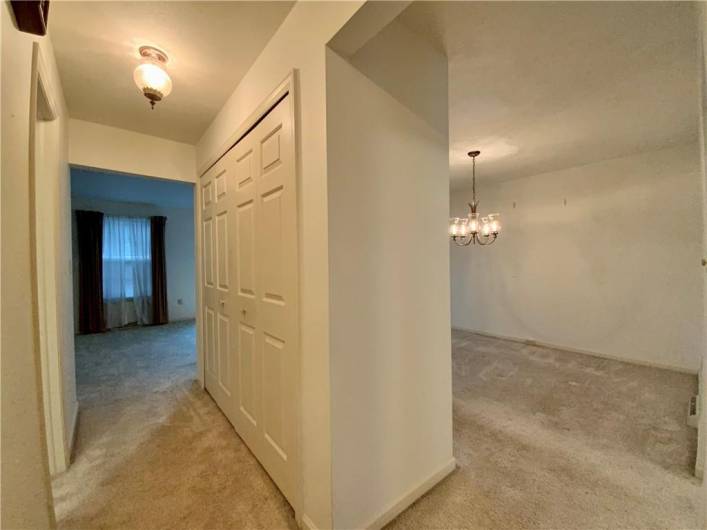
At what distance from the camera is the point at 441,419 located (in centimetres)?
160

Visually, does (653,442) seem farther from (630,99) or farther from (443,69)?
(443,69)

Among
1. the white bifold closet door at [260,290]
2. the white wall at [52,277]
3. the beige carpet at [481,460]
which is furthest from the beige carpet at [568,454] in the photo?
the white wall at [52,277]

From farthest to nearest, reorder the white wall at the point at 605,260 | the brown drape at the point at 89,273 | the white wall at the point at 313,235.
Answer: the brown drape at the point at 89,273 → the white wall at the point at 605,260 → the white wall at the point at 313,235

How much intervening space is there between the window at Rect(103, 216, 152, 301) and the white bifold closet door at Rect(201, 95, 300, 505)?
14.7ft

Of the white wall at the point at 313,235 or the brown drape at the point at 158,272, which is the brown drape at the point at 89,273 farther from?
the white wall at the point at 313,235

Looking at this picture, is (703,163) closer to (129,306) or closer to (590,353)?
(590,353)

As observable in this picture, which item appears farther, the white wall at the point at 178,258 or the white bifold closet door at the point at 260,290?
the white wall at the point at 178,258

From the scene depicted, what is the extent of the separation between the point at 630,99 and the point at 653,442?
8.34ft

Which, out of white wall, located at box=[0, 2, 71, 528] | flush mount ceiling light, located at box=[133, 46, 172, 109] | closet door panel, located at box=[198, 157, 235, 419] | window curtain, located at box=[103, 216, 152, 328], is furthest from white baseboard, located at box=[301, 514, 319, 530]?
window curtain, located at box=[103, 216, 152, 328]

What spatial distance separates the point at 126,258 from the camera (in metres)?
5.45

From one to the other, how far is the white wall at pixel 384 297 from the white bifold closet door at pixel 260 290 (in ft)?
0.86

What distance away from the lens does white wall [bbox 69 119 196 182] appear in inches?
89.7

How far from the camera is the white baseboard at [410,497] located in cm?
129

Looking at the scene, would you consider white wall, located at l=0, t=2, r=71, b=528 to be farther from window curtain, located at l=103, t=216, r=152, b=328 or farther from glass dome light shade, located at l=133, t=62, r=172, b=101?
window curtain, located at l=103, t=216, r=152, b=328
